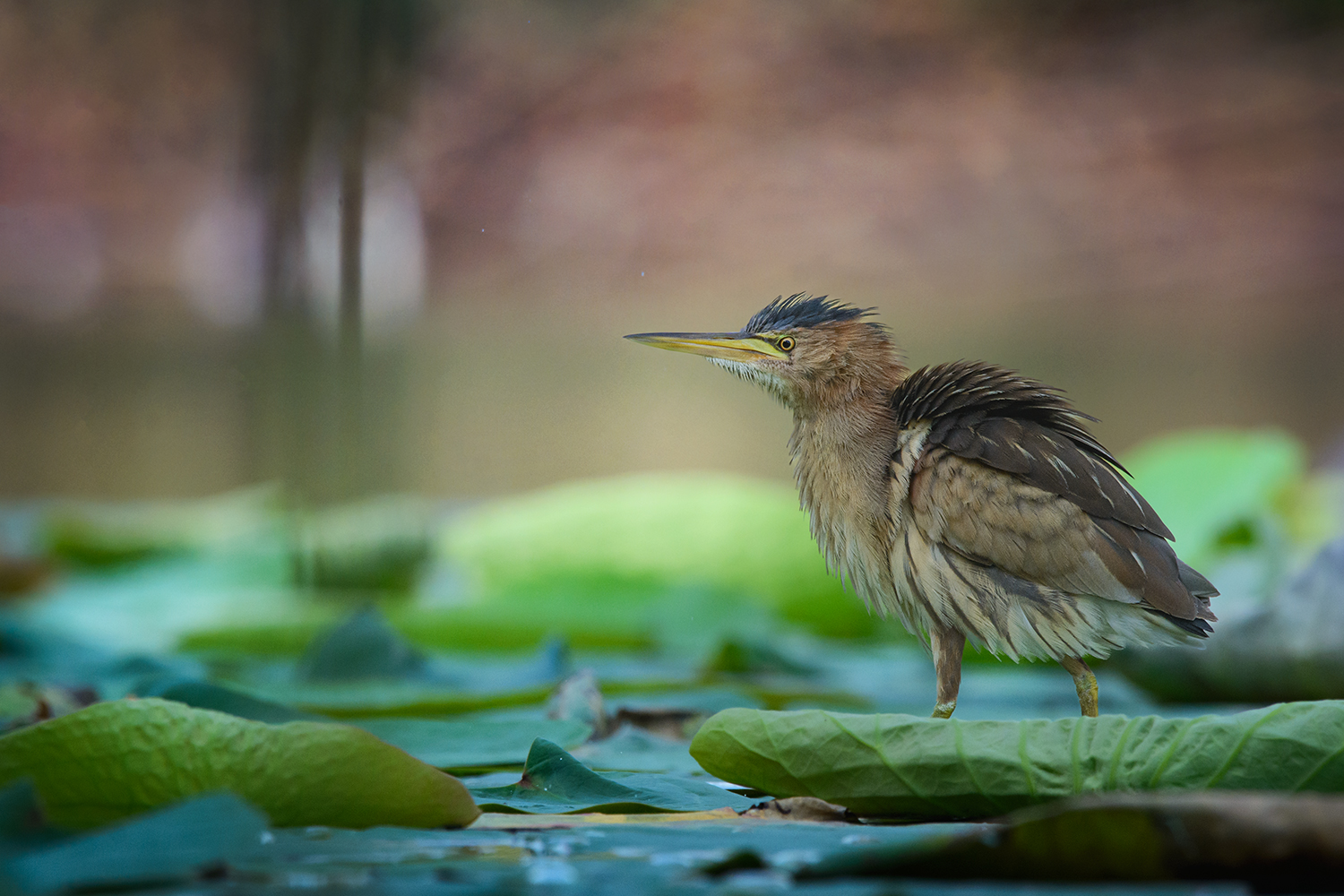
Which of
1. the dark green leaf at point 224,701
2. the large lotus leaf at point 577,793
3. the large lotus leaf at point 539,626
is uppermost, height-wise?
the dark green leaf at point 224,701

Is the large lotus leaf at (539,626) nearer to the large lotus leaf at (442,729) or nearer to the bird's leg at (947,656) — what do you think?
the large lotus leaf at (442,729)

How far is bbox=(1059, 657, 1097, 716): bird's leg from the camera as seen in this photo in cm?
131

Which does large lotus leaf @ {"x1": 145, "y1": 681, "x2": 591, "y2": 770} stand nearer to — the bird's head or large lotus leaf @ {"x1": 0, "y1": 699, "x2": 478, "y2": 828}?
large lotus leaf @ {"x1": 0, "y1": 699, "x2": 478, "y2": 828}

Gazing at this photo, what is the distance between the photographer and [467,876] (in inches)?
32.7

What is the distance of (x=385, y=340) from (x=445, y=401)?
2.61 m

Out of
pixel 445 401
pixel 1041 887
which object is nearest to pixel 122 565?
pixel 1041 887

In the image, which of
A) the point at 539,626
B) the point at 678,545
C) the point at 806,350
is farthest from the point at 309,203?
the point at 806,350

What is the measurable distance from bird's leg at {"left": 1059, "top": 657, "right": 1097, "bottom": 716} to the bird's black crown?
1.40 feet

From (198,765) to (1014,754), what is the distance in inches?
22.8

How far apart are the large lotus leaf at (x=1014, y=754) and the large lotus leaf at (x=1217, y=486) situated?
143 centimetres

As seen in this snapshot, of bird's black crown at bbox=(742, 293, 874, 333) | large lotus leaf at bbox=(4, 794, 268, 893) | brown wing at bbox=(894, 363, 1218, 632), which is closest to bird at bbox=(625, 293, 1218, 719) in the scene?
brown wing at bbox=(894, 363, 1218, 632)

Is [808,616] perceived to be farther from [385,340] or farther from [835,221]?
[835,221]

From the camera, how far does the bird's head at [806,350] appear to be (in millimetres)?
1472

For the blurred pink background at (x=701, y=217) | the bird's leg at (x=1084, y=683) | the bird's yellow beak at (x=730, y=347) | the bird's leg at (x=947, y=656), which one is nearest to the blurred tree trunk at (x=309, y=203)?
the bird's yellow beak at (x=730, y=347)
